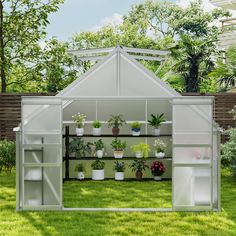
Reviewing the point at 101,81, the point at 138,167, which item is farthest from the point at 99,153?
the point at 101,81

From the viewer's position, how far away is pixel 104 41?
32500mm

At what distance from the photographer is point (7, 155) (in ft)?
42.0

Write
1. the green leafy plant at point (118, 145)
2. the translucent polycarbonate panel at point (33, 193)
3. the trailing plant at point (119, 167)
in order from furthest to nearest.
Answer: the trailing plant at point (119, 167), the green leafy plant at point (118, 145), the translucent polycarbonate panel at point (33, 193)

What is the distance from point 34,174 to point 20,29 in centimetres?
903

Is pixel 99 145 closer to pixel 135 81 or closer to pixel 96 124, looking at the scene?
pixel 96 124

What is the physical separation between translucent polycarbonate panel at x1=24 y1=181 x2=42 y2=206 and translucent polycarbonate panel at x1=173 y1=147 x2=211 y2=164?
6.89ft

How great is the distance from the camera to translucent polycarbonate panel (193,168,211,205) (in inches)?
334

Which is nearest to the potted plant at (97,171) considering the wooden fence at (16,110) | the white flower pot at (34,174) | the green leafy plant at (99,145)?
the green leafy plant at (99,145)

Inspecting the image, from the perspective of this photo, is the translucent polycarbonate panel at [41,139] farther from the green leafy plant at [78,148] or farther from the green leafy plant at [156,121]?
the green leafy plant at [156,121]

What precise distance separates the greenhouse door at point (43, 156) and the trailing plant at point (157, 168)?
372cm

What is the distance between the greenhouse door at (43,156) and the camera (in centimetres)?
841

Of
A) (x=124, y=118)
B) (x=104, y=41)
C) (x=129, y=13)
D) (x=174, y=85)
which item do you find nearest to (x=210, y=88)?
(x=174, y=85)

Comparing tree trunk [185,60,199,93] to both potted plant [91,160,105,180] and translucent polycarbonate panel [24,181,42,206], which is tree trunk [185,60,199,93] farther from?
translucent polycarbonate panel [24,181,42,206]

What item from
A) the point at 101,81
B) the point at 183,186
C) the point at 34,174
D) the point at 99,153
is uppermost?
the point at 101,81
